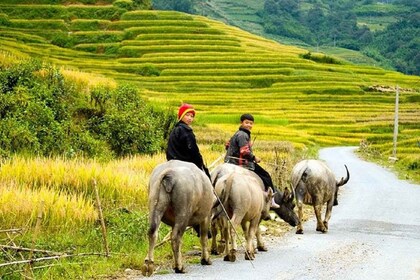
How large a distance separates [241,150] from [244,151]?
70 mm

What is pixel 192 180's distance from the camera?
9969mm

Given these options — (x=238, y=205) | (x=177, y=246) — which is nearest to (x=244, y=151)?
(x=238, y=205)

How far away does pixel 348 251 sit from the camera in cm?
1255

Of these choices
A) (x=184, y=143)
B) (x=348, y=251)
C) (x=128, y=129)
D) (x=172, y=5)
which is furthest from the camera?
(x=172, y=5)

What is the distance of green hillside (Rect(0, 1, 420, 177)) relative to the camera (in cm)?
6912

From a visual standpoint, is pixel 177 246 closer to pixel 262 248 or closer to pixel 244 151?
pixel 262 248

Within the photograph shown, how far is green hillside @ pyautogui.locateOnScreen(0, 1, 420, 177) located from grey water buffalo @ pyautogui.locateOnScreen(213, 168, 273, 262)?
148 feet

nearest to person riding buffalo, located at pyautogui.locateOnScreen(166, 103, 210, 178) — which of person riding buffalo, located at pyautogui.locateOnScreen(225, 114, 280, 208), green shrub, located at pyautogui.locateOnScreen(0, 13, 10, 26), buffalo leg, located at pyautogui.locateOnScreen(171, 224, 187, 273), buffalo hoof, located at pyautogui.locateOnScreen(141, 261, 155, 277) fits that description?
buffalo leg, located at pyautogui.locateOnScreen(171, 224, 187, 273)

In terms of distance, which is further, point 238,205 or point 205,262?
point 238,205

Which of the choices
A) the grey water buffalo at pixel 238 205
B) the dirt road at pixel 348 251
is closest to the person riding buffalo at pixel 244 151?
the grey water buffalo at pixel 238 205

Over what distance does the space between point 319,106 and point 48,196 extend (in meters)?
Result: 69.9

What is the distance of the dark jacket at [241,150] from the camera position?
1261 cm

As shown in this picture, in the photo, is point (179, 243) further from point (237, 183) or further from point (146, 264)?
point (237, 183)

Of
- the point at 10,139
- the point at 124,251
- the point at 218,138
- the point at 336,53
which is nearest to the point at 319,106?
the point at 218,138
